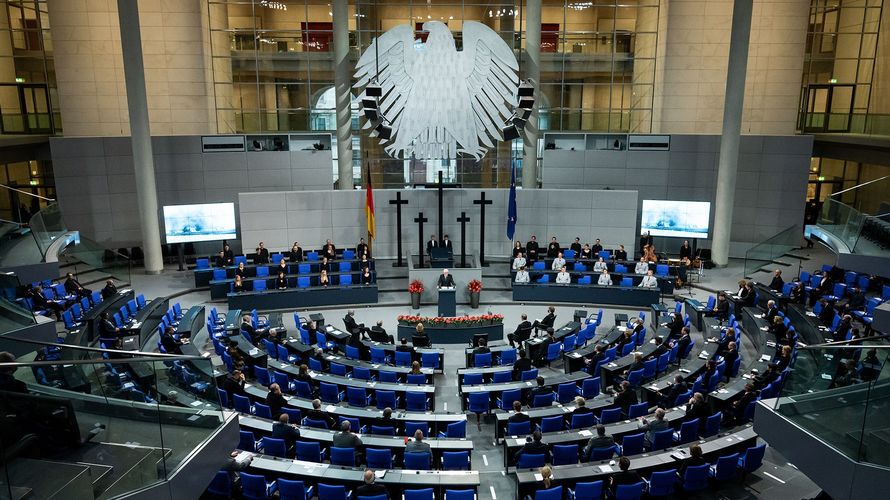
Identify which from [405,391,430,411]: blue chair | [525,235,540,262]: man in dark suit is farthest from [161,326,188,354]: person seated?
[525,235,540,262]: man in dark suit

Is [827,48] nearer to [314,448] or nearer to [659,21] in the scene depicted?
[659,21]

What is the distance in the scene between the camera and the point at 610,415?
11539 mm

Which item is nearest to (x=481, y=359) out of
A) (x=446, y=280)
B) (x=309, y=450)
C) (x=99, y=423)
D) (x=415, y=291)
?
(x=446, y=280)

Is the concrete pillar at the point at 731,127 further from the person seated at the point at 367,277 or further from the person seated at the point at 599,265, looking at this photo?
the person seated at the point at 367,277

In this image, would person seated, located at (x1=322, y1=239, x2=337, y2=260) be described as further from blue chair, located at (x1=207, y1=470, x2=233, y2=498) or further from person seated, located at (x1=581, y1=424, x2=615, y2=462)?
person seated, located at (x1=581, y1=424, x2=615, y2=462)

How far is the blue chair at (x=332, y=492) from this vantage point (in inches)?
352

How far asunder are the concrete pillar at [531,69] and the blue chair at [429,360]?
489 inches

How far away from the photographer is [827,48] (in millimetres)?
27547

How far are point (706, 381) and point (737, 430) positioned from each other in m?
2.38

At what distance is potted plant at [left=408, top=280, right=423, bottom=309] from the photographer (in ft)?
66.9

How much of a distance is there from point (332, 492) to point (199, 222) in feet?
57.9

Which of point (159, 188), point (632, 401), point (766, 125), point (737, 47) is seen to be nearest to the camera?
point (632, 401)

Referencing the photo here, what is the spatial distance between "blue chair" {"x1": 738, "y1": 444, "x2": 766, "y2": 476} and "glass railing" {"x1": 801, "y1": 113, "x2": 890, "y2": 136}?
18431 mm

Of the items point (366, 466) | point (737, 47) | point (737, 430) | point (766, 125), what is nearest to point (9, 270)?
point (366, 466)
